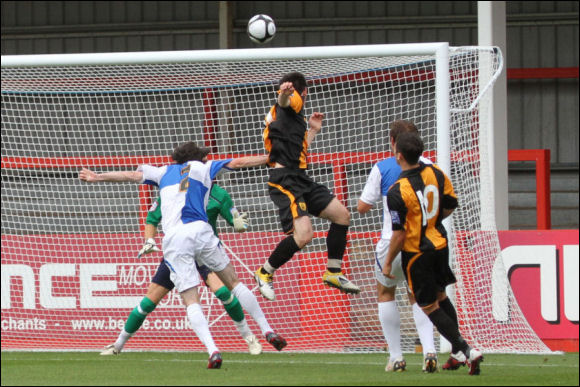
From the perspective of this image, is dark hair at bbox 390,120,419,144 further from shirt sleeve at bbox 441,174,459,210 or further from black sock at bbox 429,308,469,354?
black sock at bbox 429,308,469,354

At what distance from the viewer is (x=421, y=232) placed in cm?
687

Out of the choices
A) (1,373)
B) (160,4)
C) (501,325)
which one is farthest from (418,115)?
(160,4)

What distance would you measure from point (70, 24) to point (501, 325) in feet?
49.2

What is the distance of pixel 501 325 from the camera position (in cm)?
956

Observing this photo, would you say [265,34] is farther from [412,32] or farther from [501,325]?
[412,32]

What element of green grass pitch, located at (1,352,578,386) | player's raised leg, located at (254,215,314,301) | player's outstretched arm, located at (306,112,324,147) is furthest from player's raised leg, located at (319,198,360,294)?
green grass pitch, located at (1,352,578,386)

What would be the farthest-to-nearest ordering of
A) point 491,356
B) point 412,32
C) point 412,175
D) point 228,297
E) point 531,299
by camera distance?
point 412,32 → point 531,299 → point 491,356 → point 228,297 → point 412,175

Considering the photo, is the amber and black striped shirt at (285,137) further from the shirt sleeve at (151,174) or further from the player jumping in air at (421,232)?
the player jumping in air at (421,232)

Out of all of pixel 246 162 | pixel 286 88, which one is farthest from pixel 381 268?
pixel 286 88

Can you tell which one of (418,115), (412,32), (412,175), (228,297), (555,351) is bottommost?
(555,351)

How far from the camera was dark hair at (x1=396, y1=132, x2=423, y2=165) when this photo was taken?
6.84 metres

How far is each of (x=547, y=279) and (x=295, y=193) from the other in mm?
3034

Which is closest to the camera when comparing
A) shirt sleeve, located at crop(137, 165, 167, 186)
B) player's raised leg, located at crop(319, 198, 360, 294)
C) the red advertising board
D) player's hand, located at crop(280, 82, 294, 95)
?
player's hand, located at crop(280, 82, 294, 95)

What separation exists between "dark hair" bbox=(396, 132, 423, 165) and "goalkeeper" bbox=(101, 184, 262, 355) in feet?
7.62
